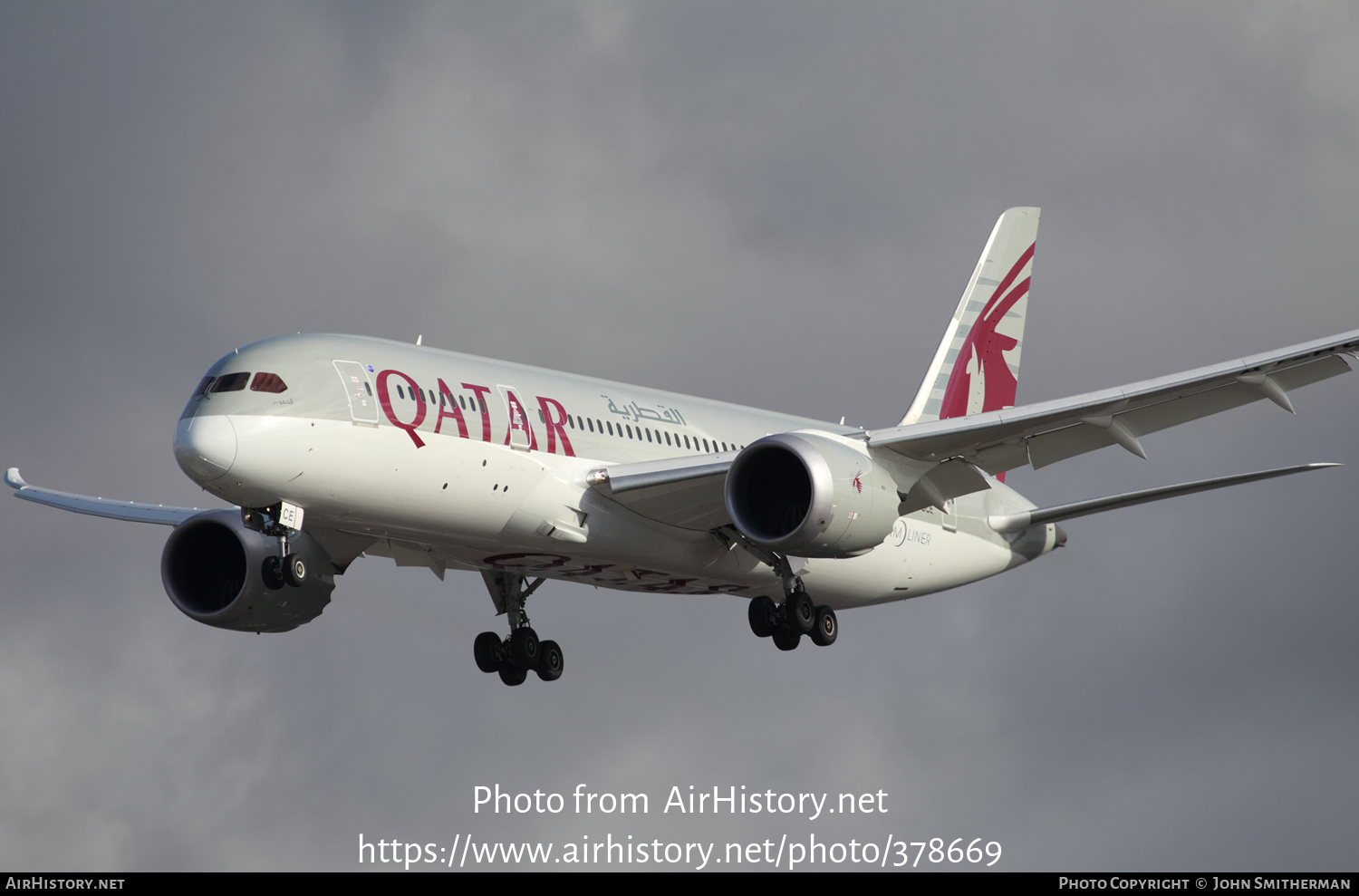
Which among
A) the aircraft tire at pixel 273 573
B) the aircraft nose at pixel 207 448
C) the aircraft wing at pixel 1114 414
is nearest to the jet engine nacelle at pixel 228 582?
the aircraft tire at pixel 273 573

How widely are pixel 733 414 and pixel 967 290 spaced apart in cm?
1099

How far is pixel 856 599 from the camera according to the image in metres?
38.8

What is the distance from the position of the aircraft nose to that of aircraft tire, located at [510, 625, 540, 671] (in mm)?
11262

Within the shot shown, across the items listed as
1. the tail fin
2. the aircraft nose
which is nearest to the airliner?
the aircraft nose

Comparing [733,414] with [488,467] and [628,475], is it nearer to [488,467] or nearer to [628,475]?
[628,475]

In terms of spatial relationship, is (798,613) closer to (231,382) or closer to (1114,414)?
(1114,414)

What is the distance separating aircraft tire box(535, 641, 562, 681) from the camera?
37.3m

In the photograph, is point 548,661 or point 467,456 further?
point 548,661

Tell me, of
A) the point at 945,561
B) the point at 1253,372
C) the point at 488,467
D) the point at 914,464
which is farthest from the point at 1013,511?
the point at 488,467

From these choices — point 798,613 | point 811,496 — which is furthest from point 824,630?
point 811,496

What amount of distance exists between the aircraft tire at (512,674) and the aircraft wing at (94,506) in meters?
7.70

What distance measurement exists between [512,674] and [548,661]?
813mm

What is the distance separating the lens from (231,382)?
27.9 meters

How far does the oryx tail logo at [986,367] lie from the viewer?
43531 millimetres
